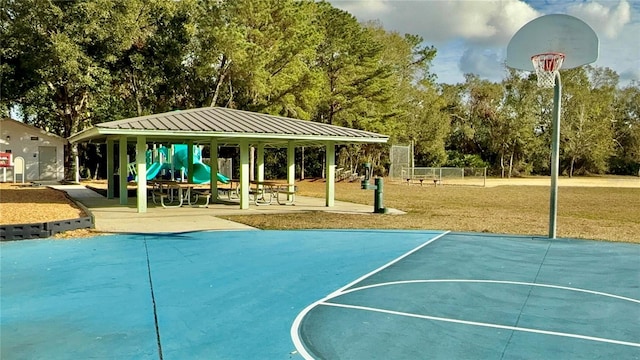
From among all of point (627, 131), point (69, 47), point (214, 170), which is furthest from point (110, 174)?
point (627, 131)

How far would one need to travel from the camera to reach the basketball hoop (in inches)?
418

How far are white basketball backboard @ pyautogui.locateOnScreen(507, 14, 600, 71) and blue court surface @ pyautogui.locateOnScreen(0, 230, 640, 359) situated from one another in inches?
164

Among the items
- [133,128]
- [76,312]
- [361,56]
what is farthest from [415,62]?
[76,312]

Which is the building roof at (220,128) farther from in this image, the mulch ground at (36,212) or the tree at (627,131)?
the tree at (627,131)

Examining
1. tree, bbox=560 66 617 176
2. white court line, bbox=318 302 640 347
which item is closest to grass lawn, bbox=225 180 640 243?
white court line, bbox=318 302 640 347

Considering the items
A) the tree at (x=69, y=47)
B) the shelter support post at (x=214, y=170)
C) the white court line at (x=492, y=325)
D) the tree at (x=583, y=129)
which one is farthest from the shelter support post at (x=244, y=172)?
the tree at (x=583, y=129)

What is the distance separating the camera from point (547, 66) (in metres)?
10.8

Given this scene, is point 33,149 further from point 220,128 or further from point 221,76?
point 220,128

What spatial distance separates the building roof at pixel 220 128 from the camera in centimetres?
1343

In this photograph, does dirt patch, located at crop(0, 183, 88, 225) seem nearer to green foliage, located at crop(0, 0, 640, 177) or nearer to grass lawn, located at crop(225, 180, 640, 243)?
grass lawn, located at crop(225, 180, 640, 243)

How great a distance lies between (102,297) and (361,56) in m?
31.8

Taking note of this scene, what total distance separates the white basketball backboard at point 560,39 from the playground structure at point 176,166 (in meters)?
14.9

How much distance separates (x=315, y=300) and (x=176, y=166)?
21542 mm

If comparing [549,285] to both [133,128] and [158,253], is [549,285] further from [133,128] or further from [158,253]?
[133,128]
